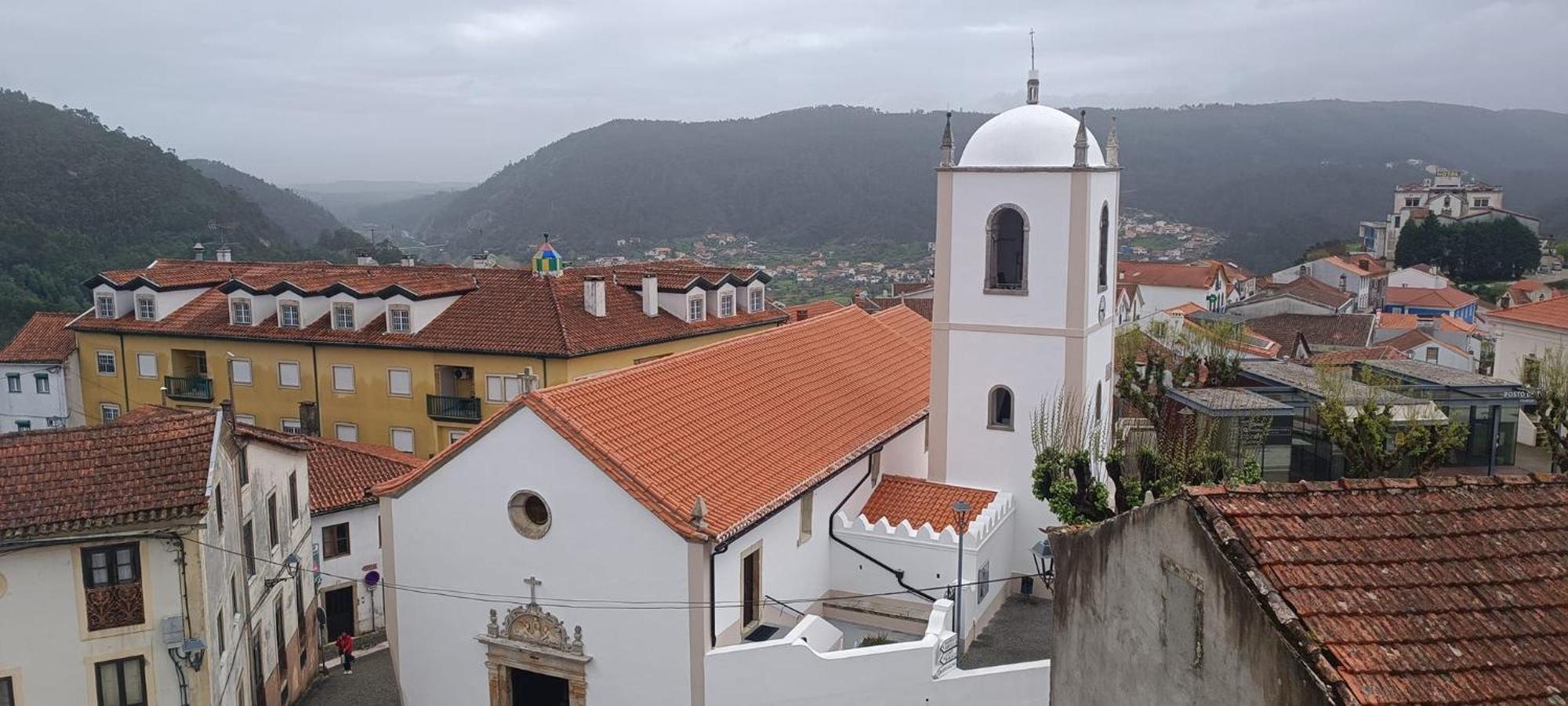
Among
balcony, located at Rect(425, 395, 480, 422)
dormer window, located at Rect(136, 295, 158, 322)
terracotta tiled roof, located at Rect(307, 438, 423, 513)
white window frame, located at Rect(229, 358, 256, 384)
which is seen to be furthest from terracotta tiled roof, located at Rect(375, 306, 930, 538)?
dormer window, located at Rect(136, 295, 158, 322)

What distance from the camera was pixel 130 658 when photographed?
17.6 meters

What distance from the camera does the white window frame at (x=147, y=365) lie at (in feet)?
142

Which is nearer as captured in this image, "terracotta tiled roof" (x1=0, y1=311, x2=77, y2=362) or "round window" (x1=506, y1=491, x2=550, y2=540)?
"round window" (x1=506, y1=491, x2=550, y2=540)

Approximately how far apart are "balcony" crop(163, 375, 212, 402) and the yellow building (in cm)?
6

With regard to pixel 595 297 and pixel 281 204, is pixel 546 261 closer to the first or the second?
pixel 595 297

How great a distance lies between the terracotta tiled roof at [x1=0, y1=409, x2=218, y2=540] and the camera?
16.7 meters

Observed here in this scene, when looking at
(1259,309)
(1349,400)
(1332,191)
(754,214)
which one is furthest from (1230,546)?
(1332,191)

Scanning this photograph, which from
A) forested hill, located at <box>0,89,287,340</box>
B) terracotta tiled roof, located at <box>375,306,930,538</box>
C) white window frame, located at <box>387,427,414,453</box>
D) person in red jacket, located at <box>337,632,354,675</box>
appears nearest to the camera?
terracotta tiled roof, located at <box>375,306,930,538</box>

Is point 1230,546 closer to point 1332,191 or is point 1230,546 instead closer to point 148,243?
point 148,243

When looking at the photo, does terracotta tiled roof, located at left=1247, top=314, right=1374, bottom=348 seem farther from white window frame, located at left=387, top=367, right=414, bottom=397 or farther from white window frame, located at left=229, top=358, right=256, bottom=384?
white window frame, located at left=229, top=358, right=256, bottom=384

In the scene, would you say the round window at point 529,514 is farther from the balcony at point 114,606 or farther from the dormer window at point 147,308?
the dormer window at point 147,308

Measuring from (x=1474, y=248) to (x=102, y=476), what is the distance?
106 metres

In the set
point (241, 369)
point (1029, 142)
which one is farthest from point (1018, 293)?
point (241, 369)

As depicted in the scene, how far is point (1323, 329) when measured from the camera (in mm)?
59469
